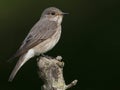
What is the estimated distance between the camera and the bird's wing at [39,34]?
29.6 feet

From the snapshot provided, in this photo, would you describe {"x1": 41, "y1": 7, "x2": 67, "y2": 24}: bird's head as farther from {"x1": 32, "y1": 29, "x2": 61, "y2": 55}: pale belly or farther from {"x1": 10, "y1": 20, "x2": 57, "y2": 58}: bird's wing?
{"x1": 32, "y1": 29, "x2": 61, "y2": 55}: pale belly

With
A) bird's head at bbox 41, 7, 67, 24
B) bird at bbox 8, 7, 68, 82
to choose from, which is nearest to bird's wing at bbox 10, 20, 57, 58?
bird at bbox 8, 7, 68, 82

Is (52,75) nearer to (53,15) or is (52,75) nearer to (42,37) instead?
(42,37)

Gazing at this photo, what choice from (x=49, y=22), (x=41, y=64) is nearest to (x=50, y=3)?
(x=49, y=22)

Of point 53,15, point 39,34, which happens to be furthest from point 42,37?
point 53,15

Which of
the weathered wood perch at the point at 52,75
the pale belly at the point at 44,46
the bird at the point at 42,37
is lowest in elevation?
the pale belly at the point at 44,46

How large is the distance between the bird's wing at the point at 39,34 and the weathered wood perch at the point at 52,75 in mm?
1414

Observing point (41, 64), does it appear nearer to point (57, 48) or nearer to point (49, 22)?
point (49, 22)

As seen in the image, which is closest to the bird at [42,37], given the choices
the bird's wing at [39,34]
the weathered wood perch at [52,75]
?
the bird's wing at [39,34]

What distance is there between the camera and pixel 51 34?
958 centimetres

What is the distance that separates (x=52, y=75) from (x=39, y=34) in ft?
7.78

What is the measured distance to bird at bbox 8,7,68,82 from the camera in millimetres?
8898

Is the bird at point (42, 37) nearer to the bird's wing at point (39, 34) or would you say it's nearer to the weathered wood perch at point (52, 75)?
the bird's wing at point (39, 34)

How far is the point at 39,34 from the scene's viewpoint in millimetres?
9352
